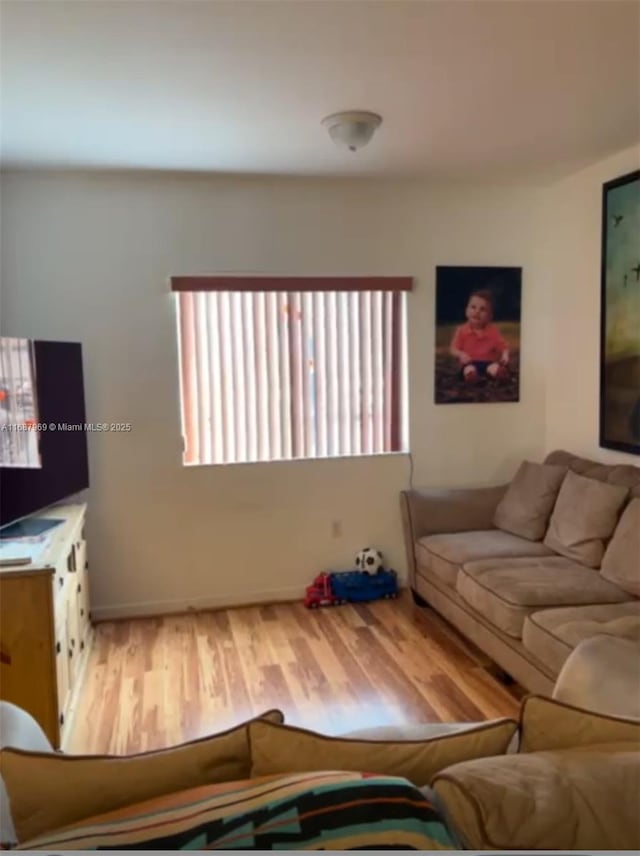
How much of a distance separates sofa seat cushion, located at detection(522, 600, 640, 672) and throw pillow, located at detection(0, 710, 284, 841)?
185cm

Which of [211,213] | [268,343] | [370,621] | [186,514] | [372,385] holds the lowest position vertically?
[370,621]

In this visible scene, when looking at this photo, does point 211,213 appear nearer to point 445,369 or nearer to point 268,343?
point 268,343

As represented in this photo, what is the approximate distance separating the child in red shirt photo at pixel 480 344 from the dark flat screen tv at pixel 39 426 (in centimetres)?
229

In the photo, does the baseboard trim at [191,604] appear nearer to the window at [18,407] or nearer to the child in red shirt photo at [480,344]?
the window at [18,407]

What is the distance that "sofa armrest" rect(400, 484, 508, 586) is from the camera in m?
4.00

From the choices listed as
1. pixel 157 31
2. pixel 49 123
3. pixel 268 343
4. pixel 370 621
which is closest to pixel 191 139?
pixel 49 123

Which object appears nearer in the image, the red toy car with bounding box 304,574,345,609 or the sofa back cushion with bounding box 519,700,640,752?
the sofa back cushion with bounding box 519,700,640,752

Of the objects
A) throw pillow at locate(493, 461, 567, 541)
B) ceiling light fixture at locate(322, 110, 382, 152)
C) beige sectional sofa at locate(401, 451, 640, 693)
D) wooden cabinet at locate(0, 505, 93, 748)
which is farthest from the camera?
throw pillow at locate(493, 461, 567, 541)

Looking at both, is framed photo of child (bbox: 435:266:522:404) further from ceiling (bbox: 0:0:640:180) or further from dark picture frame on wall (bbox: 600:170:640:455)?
ceiling (bbox: 0:0:640:180)

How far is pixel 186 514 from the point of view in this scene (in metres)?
4.01

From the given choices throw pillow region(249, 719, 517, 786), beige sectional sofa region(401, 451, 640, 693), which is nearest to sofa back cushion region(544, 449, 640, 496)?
beige sectional sofa region(401, 451, 640, 693)

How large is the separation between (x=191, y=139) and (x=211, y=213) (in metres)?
0.76

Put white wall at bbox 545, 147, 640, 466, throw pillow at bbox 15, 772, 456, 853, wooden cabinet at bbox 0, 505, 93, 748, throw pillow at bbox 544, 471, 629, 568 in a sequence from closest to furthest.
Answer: throw pillow at bbox 15, 772, 456, 853 → wooden cabinet at bbox 0, 505, 93, 748 → throw pillow at bbox 544, 471, 629, 568 → white wall at bbox 545, 147, 640, 466

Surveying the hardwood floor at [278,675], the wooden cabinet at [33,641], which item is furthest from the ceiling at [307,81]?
the hardwood floor at [278,675]
